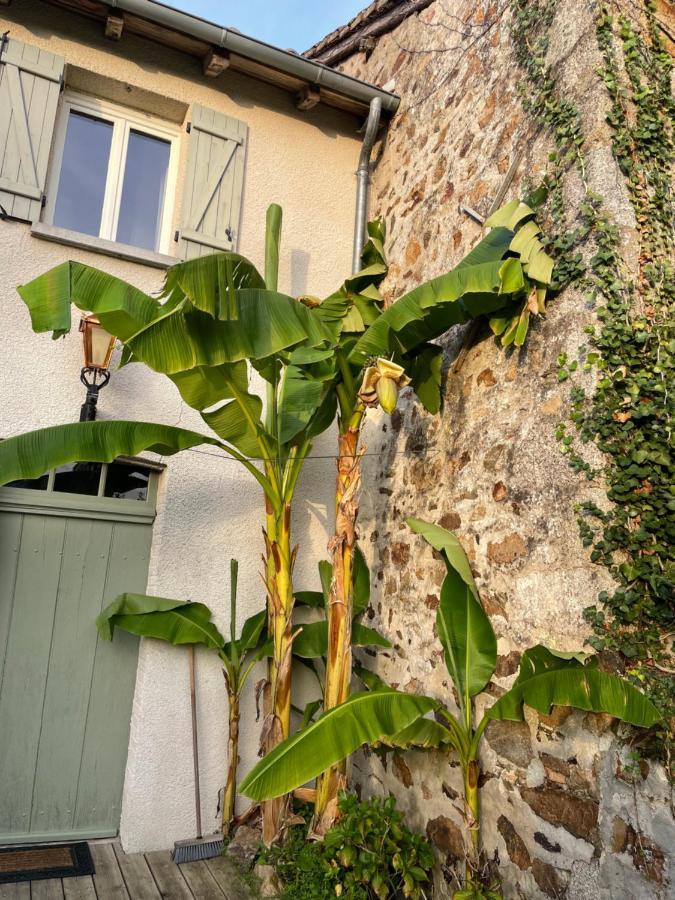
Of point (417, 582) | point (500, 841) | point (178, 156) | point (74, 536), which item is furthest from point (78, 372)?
point (500, 841)

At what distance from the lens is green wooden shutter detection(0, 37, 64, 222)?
445 centimetres

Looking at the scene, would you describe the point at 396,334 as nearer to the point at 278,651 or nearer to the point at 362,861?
the point at 278,651

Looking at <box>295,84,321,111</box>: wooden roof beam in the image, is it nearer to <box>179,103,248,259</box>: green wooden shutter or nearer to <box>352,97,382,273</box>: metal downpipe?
<box>352,97,382,273</box>: metal downpipe

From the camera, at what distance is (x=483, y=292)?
3332 millimetres

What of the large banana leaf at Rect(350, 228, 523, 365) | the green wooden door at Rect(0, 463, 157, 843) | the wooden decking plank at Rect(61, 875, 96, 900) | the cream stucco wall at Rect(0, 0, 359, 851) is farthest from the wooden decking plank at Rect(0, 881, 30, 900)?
the large banana leaf at Rect(350, 228, 523, 365)

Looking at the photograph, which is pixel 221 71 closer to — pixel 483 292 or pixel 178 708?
pixel 483 292

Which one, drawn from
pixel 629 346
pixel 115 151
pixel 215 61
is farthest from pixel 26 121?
pixel 629 346

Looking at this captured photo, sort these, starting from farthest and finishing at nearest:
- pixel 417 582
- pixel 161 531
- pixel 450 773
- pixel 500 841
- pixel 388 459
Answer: pixel 388 459 → pixel 161 531 → pixel 417 582 → pixel 450 773 → pixel 500 841

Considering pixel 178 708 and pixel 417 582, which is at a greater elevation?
pixel 417 582

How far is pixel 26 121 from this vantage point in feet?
14.9

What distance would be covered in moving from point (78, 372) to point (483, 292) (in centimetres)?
279

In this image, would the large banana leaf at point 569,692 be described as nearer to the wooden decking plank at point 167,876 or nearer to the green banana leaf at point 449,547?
the green banana leaf at point 449,547

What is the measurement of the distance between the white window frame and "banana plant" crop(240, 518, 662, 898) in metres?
3.32

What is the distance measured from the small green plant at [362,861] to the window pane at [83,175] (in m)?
4.40
